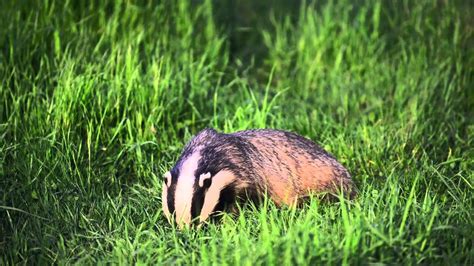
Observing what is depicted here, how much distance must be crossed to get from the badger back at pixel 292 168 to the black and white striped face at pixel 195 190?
276 mm

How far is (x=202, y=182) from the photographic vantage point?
15.5 ft

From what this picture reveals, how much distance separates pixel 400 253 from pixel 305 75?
333 centimetres

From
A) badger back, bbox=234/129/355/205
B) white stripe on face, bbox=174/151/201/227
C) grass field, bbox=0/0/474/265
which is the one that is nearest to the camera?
grass field, bbox=0/0/474/265

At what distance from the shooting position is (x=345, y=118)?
21.6 feet

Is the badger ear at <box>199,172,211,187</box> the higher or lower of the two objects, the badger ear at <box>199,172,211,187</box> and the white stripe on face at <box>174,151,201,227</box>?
the higher

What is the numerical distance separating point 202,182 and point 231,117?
1.77 metres

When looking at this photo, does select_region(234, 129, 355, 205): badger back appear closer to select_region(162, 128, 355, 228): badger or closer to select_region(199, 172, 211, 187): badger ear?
select_region(162, 128, 355, 228): badger

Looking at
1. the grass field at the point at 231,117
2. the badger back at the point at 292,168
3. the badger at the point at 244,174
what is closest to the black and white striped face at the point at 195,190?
the badger at the point at 244,174

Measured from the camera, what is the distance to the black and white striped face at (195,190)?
468cm

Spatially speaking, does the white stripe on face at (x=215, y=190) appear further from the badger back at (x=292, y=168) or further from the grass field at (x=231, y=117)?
the badger back at (x=292, y=168)

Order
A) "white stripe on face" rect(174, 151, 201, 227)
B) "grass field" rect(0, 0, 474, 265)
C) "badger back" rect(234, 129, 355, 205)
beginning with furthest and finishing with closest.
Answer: "badger back" rect(234, 129, 355, 205) → "white stripe on face" rect(174, 151, 201, 227) → "grass field" rect(0, 0, 474, 265)

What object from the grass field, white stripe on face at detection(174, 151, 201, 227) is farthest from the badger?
the grass field

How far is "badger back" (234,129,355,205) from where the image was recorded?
16.8 feet

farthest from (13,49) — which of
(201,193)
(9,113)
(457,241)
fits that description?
(457,241)
